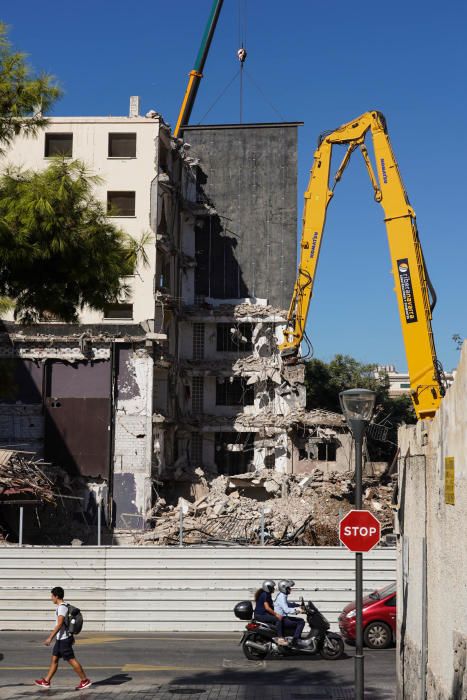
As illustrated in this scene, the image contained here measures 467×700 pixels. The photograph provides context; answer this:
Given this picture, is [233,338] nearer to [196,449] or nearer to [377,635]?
[196,449]

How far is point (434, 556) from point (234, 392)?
1721 inches

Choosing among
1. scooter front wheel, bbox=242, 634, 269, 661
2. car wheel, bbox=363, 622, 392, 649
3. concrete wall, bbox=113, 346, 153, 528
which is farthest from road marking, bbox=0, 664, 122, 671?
concrete wall, bbox=113, 346, 153, 528

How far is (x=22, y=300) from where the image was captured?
14.3 metres

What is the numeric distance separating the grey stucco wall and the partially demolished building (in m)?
0.07

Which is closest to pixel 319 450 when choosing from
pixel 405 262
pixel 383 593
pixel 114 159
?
pixel 114 159

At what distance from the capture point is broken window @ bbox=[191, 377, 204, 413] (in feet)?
182

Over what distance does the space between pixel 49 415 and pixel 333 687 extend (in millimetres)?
30668

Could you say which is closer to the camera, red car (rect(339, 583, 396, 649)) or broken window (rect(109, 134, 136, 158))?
red car (rect(339, 583, 396, 649))

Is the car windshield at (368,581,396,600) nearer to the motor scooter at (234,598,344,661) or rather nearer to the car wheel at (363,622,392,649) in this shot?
the car wheel at (363,622,392,649)

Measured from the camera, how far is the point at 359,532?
541 inches

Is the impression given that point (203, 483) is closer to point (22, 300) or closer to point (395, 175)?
point (395, 175)

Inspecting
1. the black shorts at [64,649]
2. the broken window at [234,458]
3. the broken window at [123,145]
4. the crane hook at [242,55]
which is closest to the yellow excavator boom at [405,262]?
the black shorts at [64,649]

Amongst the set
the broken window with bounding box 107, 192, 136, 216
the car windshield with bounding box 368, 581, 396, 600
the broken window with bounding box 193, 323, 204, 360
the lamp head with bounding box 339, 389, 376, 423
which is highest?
the broken window with bounding box 107, 192, 136, 216

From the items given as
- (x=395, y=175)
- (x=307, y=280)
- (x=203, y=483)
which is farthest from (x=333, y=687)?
(x=203, y=483)
